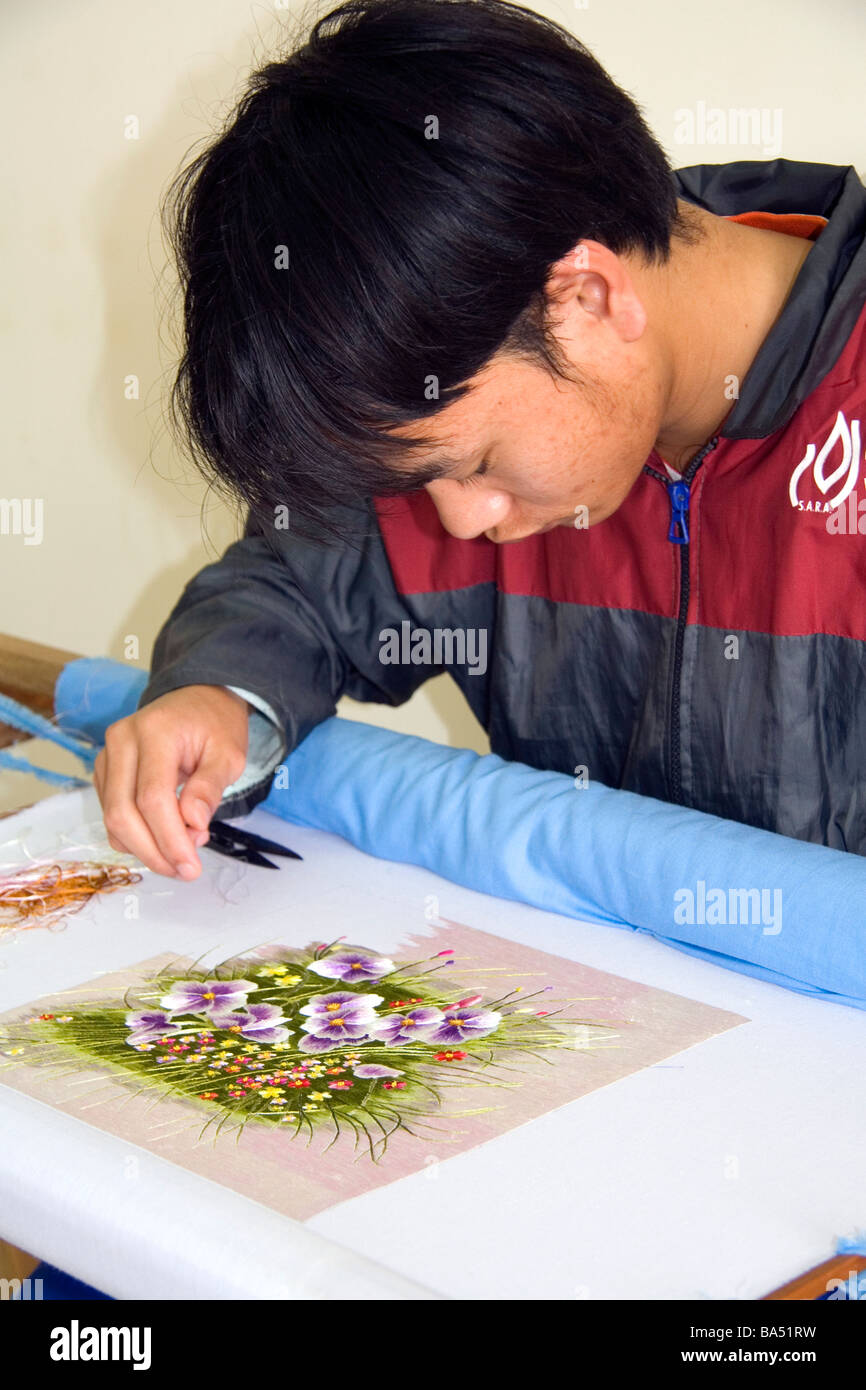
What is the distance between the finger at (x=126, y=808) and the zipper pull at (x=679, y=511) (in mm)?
393

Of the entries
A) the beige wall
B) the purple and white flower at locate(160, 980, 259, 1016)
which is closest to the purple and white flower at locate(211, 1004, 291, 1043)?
the purple and white flower at locate(160, 980, 259, 1016)

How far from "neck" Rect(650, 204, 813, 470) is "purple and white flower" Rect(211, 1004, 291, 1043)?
0.47 meters

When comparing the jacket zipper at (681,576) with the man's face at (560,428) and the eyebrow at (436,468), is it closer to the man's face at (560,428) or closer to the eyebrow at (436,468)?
the man's face at (560,428)

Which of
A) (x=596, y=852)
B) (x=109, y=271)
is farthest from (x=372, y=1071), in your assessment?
(x=109, y=271)

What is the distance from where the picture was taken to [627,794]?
0.87m

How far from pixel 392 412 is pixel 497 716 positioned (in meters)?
0.49

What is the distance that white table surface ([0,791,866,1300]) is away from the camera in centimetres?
51

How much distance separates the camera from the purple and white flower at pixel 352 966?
76 cm

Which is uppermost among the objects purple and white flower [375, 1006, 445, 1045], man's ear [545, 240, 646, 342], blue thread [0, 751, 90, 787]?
man's ear [545, 240, 646, 342]

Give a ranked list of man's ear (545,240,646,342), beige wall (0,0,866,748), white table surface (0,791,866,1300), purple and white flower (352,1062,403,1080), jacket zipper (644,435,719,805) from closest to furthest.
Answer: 1. white table surface (0,791,866,1300)
2. purple and white flower (352,1062,403,1080)
3. man's ear (545,240,646,342)
4. jacket zipper (644,435,719,805)
5. beige wall (0,0,866,748)

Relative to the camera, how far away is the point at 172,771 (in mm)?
913

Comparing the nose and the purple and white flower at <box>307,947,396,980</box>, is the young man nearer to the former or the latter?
the nose

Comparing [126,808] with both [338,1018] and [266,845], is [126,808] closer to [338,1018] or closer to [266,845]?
[266,845]

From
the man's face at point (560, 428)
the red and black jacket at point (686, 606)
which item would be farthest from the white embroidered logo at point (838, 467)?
the man's face at point (560, 428)
